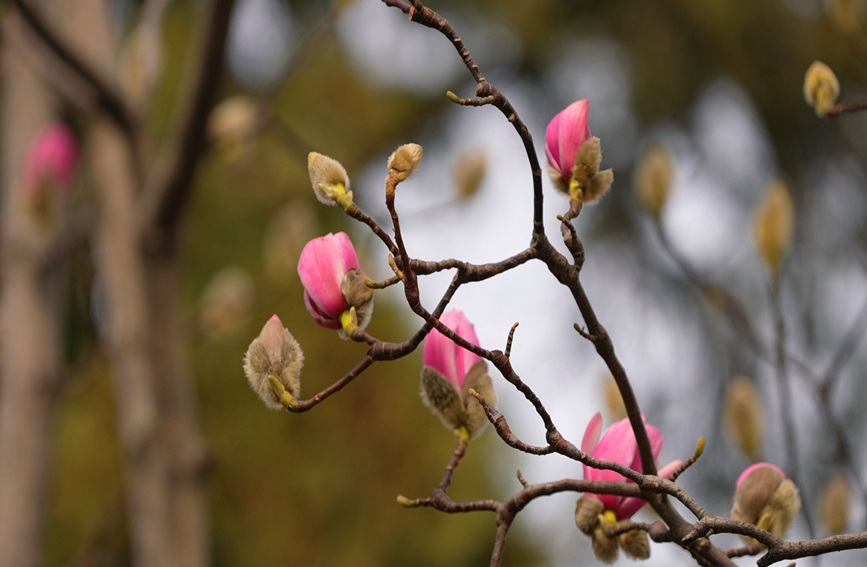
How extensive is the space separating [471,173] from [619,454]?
0.71 m

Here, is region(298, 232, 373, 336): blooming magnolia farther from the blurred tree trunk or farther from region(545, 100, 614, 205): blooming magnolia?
the blurred tree trunk

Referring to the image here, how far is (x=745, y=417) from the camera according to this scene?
22.0 inches

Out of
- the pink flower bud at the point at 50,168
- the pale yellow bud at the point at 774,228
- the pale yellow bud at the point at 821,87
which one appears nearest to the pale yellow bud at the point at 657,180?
the pale yellow bud at the point at 774,228

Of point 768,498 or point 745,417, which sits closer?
point 768,498

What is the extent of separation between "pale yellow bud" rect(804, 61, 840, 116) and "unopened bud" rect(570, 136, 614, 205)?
0.19 metres

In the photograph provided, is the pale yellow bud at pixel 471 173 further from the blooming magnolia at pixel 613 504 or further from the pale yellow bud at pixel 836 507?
the blooming magnolia at pixel 613 504

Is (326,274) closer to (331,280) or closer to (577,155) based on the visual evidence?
(331,280)

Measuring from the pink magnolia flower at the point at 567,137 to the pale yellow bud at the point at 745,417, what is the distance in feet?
0.96

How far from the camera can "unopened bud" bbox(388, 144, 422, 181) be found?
30 cm

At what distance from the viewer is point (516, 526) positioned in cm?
Answer: 294

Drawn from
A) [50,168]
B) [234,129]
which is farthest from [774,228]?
[50,168]

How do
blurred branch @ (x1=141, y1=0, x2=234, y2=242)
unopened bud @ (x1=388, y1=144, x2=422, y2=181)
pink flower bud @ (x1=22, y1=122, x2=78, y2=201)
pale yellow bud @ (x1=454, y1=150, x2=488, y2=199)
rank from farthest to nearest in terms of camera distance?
pale yellow bud @ (x1=454, y1=150, x2=488, y2=199), pink flower bud @ (x1=22, y1=122, x2=78, y2=201), blurred branch @ (x1=141, y1=0, x2=234, y2=242), unopened bud @ (x1=388, y1=144, x2=422, y2=181)

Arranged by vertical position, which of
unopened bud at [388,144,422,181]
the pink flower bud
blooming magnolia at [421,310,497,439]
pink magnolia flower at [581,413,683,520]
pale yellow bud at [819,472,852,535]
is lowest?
pale yellow bud at [819,472,852,535]

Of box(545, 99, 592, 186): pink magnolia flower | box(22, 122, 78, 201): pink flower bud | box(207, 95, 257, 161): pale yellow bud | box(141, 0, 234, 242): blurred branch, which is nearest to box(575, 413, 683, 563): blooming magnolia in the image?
box(545, 99, 592, 186): pink magnolia flower
